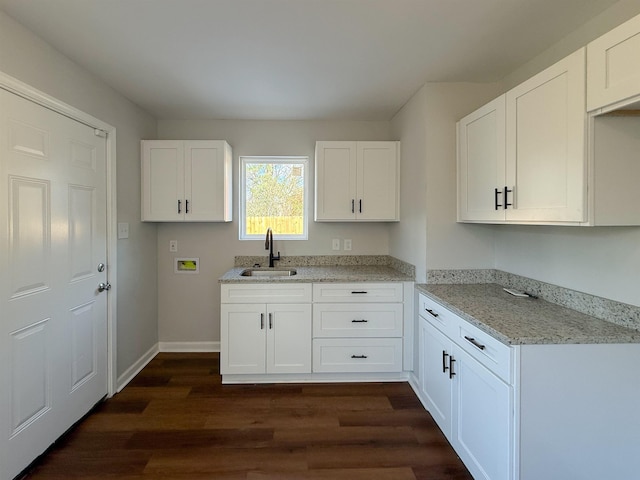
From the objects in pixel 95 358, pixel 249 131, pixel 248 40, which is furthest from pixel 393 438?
pixel 249 131

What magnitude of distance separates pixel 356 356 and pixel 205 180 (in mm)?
2097

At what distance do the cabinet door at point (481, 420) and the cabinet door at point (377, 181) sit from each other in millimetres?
1533

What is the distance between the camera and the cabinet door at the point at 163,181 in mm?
2992

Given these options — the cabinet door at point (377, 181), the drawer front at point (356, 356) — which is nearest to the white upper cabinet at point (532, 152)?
the cabinet door at point (377, 181)

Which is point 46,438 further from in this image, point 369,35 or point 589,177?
point 589,177

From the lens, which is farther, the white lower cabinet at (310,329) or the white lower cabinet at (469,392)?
the white lower cabinet at (310,329)

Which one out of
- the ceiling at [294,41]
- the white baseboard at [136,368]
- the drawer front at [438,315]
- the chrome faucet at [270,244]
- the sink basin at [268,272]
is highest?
the ceiling at [294,41]

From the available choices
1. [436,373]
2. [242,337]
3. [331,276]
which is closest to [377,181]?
[331,276]

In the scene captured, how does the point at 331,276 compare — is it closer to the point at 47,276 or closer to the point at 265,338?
the point at 265,338

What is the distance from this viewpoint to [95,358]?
2.36m

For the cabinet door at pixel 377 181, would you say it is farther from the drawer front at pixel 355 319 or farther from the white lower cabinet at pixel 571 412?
the white lower cabinet at pixel 571 412

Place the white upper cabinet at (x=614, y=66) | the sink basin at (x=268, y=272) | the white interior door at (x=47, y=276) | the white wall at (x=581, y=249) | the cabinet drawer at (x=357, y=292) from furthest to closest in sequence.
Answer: the sink basin at (x=268, y=272)
the cabinet drawer at (x=357, y=292)
the white interior door at (x=47, y=276)
the white wall at (x=581, y=249)
the white upper cabinet at (x=614, y=66)

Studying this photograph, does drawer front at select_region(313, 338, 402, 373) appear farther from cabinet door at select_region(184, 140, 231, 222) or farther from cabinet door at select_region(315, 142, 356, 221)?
cabinet door at select_region(184, 140, 231, 222)

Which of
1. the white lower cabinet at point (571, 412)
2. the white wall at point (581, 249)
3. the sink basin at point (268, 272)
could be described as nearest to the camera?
the white lower cabinet at point (571, 412)
